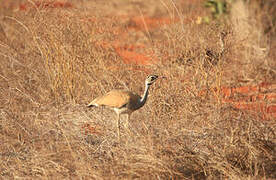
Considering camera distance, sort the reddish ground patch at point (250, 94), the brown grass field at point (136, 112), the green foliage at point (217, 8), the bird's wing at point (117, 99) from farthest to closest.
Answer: the green foliage at point (217, 8) → the reddish ground patch at point (250, 94) → the bird's wing at point (117, 99) → the brown grass field at point (136, 112)

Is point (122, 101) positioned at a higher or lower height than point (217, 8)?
higher

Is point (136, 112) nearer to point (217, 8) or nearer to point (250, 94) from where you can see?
point (250, 94)

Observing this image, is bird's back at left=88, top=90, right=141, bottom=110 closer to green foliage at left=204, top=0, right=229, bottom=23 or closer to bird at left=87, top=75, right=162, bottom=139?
bird at left=87, top=75, right=162, bottom=139

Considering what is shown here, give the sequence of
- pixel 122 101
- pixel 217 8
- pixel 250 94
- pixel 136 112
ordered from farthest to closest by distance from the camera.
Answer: pixel 217 8 → pixel 250 94 → pixel 136 112 → pixel 122 101

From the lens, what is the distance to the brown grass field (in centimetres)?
355

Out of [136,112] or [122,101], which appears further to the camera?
[136,112]

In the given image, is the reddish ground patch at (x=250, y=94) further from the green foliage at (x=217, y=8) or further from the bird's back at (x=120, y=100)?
the green foliage at (x=217, y=8)

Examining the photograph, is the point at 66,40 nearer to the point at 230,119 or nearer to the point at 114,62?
the point at 114,62

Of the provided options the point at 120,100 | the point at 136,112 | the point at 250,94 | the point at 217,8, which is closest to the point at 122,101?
the point at 120,100

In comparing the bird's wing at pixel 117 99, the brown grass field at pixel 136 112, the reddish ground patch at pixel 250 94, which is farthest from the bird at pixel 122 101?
the reddish ground patch at pixel 250 94

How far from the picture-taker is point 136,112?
16.6 ft

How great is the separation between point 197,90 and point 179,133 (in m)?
1.05

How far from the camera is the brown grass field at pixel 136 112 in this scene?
11.7 feet

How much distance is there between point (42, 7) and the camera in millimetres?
5418
